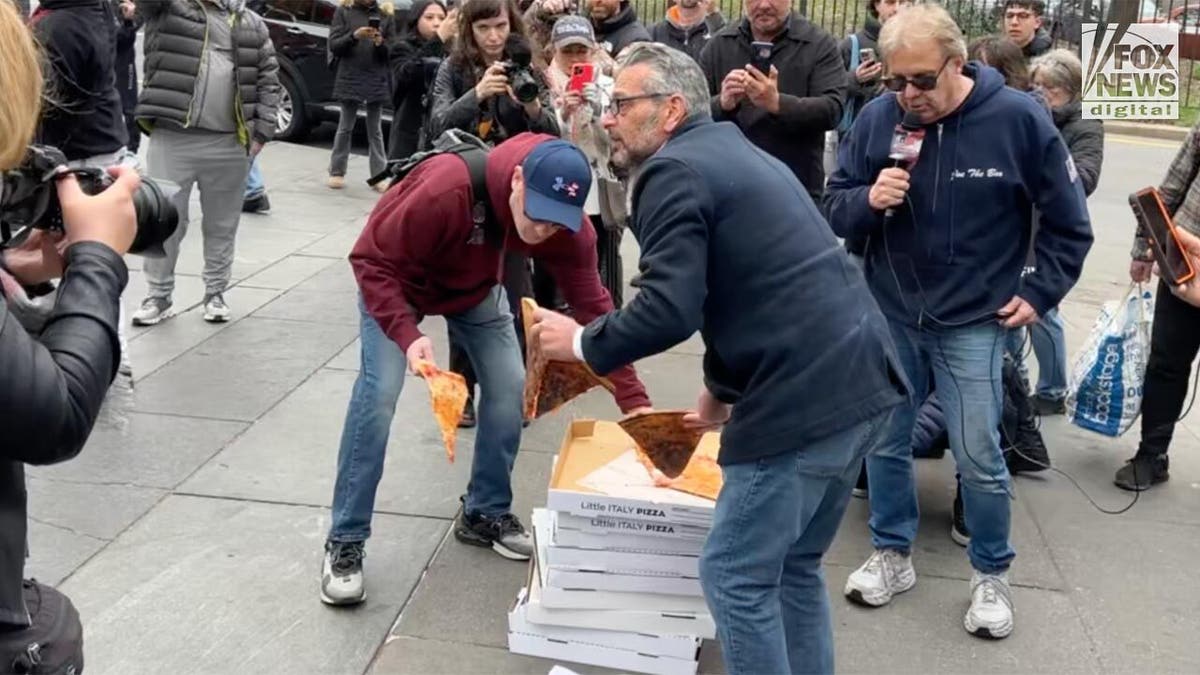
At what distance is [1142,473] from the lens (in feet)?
15.9

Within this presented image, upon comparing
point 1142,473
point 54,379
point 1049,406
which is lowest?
point 1049,406

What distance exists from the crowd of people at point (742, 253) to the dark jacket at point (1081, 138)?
17mm

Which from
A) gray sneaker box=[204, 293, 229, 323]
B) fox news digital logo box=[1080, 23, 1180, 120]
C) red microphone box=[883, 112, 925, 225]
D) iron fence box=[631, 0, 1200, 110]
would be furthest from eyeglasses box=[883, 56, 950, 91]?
iron fence box=[631, 0, 1200, 110]

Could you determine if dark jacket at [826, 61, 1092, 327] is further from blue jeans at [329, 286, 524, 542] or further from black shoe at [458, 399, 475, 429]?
black shoe at [458, 399, 475, 429]

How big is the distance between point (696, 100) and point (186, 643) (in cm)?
201

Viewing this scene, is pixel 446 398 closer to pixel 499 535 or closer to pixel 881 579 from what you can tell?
pixel 499 535

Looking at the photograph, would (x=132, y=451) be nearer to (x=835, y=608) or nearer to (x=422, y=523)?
(x=422, y=523)

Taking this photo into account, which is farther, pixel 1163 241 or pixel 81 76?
pixel 81 76

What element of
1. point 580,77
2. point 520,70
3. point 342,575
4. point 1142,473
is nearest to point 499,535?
point 342,575

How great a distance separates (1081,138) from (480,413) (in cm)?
302

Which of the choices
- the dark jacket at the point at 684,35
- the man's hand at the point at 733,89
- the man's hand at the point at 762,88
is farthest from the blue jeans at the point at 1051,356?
the dark jacket at the point at 684,35

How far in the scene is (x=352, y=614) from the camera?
356cm

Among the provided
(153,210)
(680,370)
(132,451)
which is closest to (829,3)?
(680,370)

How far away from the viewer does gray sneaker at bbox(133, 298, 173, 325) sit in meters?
6.16
